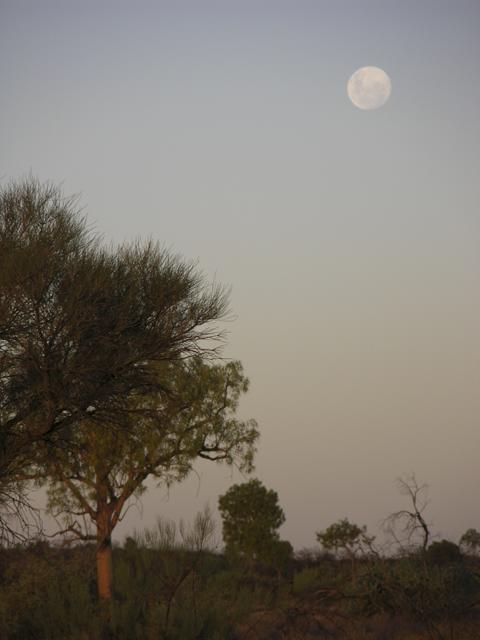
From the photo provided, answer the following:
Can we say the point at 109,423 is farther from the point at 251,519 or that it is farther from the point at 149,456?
the point at 251,519

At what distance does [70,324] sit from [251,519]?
29.7 meters

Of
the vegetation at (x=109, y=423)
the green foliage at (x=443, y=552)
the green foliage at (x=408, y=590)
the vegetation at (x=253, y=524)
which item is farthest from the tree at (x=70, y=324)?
the vegetation at (x=253, y=524)

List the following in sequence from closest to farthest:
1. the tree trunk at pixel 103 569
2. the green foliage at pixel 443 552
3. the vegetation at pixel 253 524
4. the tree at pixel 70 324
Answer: the tree at pixel 70 324, the tree trunk at pixel 103 569, the green foliage at pixel 443 552, the vegetation at pixel 253 524

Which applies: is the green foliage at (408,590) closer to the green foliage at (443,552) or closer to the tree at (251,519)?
the green foliage at (443,552)

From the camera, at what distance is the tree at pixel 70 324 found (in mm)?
15766

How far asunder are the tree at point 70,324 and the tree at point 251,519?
1017 inches

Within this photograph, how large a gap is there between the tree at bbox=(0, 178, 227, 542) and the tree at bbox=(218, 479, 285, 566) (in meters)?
25.8

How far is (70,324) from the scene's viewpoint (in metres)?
15.8

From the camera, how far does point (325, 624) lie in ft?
70.8

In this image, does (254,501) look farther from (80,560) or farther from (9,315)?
(9,315)

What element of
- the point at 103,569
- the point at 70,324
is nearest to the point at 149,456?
the point at 103,569

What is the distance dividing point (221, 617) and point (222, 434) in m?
9.80

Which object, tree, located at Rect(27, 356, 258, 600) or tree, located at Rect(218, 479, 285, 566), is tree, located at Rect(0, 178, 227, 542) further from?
tree, located at Rect(218, 479, 285, 566)

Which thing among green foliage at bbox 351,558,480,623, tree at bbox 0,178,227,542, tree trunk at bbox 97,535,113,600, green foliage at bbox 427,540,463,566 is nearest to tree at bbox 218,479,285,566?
green foliage at bbox 427,540,463,566
